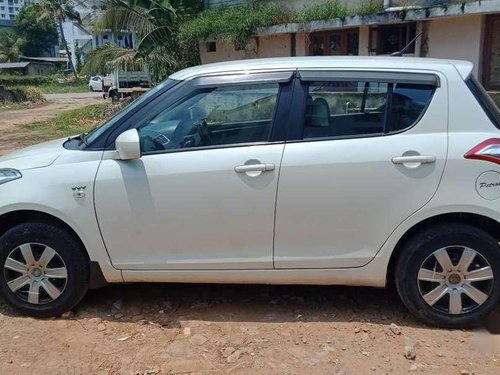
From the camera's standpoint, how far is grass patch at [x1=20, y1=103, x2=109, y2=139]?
1553cm

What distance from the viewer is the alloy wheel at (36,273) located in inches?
135

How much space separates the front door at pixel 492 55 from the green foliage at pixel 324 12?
3.44 m

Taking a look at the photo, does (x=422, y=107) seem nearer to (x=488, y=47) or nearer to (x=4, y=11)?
(x=488, y=47)

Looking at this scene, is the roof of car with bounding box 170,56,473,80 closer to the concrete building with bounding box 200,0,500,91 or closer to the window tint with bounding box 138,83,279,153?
the window tint with bounding box 138,83,279,153

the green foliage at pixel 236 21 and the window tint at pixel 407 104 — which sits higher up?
the green foliage at pixel 236 21

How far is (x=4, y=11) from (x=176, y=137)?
5124 inches

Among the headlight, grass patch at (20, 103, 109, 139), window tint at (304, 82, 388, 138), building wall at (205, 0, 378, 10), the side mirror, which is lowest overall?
grass patch at (20, 103, 109, 139)

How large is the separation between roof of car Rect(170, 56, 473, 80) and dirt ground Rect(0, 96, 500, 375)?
1.66 metres

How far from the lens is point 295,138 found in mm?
3270

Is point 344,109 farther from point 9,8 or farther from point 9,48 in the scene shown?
point 9,8

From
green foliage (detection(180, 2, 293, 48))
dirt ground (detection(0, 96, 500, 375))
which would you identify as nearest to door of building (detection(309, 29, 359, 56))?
green foliage (detection(180, 2, 293, 48))

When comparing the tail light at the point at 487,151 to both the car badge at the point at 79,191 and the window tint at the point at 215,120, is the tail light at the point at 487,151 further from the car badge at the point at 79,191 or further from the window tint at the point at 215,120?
the car badge at the point at 79,191

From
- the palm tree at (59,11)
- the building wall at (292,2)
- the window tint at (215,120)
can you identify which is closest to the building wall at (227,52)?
the building wall at (292,2)

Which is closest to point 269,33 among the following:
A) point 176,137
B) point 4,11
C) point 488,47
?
point 488,47
